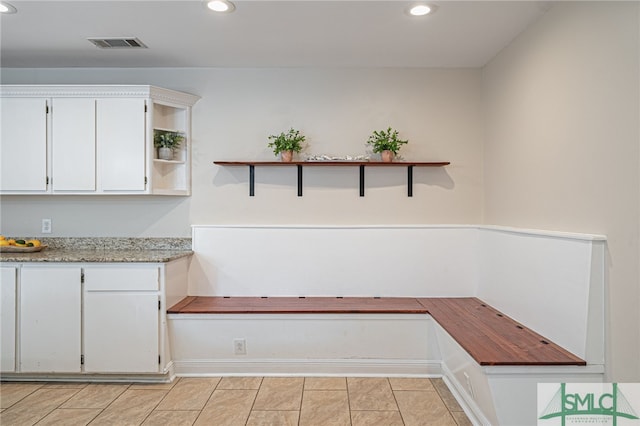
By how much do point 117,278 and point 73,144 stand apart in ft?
3.79

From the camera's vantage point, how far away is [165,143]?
3240 mm

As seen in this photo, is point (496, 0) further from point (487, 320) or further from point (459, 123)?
point (487, 320)

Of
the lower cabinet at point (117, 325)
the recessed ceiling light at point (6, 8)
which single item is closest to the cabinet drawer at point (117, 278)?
the lower cabinet at point (117, 325)

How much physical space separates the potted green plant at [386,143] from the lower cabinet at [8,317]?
2825 millimetres

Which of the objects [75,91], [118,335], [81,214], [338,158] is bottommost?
[118,335]

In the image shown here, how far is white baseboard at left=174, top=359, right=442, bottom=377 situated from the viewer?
2908 millimetres

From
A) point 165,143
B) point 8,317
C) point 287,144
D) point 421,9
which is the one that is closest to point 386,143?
point 287,144

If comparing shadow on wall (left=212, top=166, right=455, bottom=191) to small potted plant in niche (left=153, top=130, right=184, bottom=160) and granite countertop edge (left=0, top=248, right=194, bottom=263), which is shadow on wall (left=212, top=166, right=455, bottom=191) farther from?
granite countertop edge (left=0, top=248, right=194, bottom=263)

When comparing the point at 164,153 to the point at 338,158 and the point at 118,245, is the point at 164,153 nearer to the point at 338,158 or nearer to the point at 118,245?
the point at 118,245

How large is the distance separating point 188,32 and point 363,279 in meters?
2.27

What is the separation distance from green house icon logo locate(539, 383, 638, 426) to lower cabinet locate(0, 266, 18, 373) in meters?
3.35

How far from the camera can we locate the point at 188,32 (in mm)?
2688

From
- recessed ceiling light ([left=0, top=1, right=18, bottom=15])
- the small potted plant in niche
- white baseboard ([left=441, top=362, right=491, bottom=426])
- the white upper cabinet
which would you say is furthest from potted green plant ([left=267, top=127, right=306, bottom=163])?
white baseboard ([left=441, top=362, right=491, bottom=426])

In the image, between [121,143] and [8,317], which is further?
[121,143]
